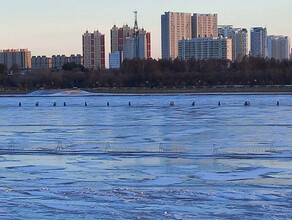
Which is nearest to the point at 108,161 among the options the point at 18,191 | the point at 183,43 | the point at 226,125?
the point at 18,191

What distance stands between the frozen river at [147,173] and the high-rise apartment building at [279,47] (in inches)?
5833

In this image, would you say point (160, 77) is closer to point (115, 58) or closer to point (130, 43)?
point (130, 43)

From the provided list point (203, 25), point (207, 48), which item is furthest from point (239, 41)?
point (207, 48)

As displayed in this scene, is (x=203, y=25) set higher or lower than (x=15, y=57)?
higher

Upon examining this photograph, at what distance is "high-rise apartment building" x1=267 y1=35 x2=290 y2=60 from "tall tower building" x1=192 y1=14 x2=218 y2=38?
1472 cm

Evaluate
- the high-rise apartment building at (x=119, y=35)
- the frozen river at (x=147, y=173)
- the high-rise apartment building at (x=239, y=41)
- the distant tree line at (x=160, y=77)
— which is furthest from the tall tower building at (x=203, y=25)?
the frozen river at (x=147, y=173)

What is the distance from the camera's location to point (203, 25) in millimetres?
156750

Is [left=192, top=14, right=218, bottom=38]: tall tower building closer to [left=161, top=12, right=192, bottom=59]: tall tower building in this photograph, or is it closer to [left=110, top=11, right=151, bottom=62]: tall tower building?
A: [left=161, top=12, right=192, bottom=59]: tall tower building

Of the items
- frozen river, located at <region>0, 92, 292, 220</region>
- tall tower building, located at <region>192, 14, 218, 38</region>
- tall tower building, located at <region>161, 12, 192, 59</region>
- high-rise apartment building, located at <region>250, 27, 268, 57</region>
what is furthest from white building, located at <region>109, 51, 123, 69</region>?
frozen river, located at <region>0, 92, 292, 220</region>

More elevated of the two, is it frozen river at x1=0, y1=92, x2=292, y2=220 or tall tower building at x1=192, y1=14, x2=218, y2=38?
tall tower building at x1=192, y1=14, x2=218, y2=38

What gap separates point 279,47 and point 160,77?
288ft

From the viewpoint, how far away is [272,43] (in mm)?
163375

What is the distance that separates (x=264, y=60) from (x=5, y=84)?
33572mm

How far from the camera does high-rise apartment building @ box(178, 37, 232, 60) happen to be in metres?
133
